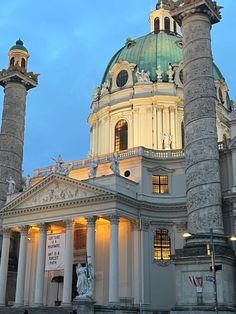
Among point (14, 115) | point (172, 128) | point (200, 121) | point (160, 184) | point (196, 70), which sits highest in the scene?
point (14, 115)

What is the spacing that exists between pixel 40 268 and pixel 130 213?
7675 mm

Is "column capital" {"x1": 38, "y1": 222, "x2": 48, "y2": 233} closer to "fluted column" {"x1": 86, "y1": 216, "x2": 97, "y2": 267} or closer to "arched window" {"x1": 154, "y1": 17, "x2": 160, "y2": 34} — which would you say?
"fluted column" {"x1": 86, "y1": 216, "x2": 97, "y2": 267}

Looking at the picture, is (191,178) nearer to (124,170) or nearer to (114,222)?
(114,222)

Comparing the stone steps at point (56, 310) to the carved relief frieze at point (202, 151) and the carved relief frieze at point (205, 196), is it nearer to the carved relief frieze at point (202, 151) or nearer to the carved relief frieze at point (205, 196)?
the carved relief frieze at point (205, 196)

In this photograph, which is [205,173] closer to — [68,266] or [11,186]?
[68,266]

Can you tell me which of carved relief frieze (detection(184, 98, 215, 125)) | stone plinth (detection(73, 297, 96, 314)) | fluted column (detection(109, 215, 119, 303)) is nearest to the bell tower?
fluted column (detection(109, 215, 119, 303))

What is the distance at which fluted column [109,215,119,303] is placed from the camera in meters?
32.0

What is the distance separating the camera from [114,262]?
107 feet

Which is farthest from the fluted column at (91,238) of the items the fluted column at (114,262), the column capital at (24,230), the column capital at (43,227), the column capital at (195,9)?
the column capital at (195,9)

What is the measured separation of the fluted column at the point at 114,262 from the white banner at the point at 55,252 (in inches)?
157

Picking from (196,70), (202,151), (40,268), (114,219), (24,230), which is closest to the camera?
(202,151)

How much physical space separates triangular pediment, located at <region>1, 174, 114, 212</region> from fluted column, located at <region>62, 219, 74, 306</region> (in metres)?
2.10

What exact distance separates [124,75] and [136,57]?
7.09ft

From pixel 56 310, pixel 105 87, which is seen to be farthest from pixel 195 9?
pixel 56 310
